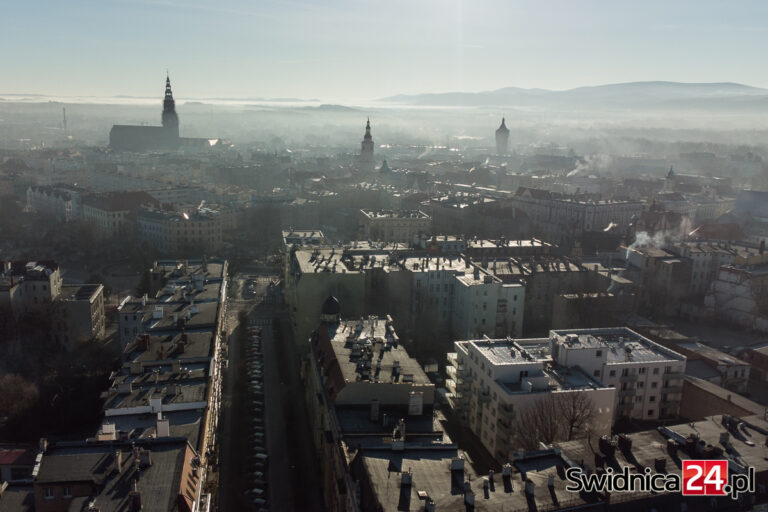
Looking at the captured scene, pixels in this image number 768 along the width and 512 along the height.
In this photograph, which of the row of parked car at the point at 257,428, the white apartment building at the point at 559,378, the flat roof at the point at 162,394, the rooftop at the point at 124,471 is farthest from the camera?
the white apartment building at the point at 559,378

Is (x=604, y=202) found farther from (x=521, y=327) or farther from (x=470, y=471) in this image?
(x=470, y=471)

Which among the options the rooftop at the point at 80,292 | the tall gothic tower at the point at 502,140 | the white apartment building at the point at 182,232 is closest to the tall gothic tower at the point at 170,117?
the tall gothic tower at the point at 502,140

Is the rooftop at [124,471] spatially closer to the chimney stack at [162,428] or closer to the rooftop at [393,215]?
the chimney stack at [162,428]

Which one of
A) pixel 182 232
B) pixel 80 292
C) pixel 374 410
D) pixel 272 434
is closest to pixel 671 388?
pixel 374 410

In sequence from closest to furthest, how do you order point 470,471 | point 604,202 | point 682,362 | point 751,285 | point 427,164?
point 470,471, point 682,362, point 751,285, point 604,202, point 427,164

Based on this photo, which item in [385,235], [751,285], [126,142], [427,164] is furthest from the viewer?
[126,142]

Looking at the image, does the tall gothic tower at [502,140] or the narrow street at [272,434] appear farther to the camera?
the tall gothic tower at [502,140]

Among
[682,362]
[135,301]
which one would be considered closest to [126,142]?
[135,301]
